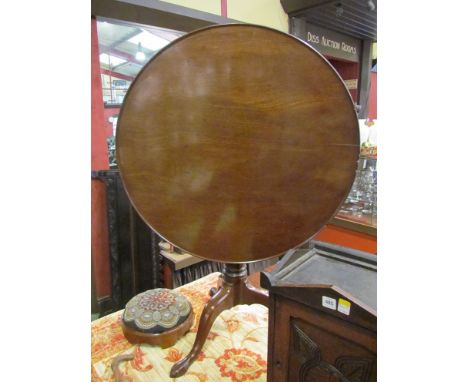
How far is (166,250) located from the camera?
7.97 feet

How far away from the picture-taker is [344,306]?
0.72 meters

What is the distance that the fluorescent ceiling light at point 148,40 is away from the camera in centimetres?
235

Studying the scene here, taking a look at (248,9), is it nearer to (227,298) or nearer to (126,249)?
(126,249)

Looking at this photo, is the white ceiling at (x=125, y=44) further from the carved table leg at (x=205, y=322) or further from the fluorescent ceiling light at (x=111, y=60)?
the carved table leg at (x=205, y=322)

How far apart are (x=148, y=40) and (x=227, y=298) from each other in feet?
6.80

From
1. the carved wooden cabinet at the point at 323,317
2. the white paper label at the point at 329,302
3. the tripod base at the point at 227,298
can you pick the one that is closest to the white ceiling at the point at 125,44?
the tripod base at the point at 227,298

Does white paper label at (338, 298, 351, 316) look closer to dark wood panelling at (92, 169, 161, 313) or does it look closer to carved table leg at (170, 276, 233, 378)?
carved table leg at (170, 276, 233, 378)

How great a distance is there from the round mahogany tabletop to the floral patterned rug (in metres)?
0.50

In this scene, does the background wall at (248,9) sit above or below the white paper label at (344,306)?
above

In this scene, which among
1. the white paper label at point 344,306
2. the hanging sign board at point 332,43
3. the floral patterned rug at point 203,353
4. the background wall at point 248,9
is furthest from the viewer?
the hanging sign board at point 332,43

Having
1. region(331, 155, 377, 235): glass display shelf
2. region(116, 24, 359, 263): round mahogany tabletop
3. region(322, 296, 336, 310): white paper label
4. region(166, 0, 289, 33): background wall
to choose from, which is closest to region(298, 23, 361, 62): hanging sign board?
region(166, 0, 289, 33): background wall

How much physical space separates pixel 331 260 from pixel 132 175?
0.66 meters

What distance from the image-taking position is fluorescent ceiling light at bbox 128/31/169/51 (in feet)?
7.71

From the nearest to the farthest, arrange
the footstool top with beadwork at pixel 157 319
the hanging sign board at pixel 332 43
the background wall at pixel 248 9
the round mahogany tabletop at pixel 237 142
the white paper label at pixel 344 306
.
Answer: the white paper label at pixel 344 306, the round mahogany tabletop at pixel 237 142, the footstool top with beadwork at pixel 157 319, the background wall at pixel 248 9, the hanging sign board at pixel 332 43
